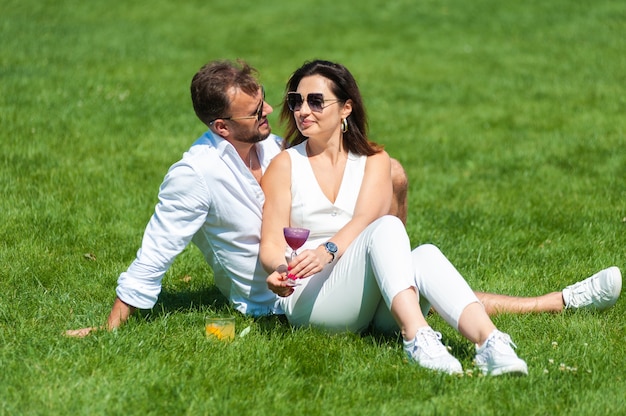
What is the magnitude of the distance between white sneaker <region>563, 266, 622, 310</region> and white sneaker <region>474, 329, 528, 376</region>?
1.20 m

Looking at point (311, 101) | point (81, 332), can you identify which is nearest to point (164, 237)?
point (81, 332)

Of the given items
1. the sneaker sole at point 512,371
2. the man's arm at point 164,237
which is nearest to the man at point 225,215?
the man's arm at point 164,237

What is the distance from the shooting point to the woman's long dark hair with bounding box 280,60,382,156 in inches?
216

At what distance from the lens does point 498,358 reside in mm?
4516

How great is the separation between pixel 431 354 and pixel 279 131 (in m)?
6.62

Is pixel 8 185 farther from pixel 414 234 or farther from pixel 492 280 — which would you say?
pixel 492 280

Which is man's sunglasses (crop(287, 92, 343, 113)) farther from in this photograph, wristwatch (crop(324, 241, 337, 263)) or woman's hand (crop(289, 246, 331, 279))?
woman's hand (crop(289, 246, 331, 279))

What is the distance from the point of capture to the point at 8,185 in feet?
26.5

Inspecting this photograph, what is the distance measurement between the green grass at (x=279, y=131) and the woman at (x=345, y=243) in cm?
17

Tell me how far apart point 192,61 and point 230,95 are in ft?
31.9

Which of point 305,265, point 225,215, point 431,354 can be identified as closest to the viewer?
point 431,354

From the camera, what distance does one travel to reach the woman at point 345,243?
4699 millimetres

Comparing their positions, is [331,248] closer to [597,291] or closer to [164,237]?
[164,237]

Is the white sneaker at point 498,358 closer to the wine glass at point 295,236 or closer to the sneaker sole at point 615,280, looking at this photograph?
the wine glass at point 295,236
